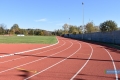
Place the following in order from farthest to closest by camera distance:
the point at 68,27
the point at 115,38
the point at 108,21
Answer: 1. the point at 68,27
2. the point at 108,21
3. the point at 115,38

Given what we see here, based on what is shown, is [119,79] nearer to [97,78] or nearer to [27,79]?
[97,78]

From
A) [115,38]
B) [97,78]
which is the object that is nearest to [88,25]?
[115,38]

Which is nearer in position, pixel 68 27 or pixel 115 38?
pixel 115 38

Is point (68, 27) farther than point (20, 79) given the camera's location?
Yes

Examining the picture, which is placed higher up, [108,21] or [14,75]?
[108,21]

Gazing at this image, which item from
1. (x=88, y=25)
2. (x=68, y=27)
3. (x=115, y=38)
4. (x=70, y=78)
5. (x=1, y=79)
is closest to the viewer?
(x=1, y=79)

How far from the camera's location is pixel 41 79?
6176 mm

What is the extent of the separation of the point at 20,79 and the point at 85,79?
2216 millimetres

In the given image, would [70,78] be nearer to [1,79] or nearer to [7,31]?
[1,79]

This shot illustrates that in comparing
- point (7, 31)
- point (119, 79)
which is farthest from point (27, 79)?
point (7, 31)

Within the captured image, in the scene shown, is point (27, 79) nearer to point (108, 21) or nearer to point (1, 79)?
point (1, 79)

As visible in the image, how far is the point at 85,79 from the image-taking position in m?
6.34

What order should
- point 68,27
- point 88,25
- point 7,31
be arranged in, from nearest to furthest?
point 88,25 < point 68,27 < point 7,31

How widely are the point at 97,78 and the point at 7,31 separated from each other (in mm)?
144055
